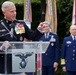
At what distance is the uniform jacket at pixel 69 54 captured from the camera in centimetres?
750

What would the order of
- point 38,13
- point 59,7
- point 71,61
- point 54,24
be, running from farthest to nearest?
point 38,13 < point 59,7 < point 54,24 < point 71,61

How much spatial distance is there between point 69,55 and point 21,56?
3.48 meters

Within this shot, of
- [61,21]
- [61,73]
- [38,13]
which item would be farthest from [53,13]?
[38,13]

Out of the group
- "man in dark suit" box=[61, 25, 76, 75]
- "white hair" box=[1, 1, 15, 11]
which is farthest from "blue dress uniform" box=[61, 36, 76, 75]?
"white hair" box=[1, 1, 15, 11]

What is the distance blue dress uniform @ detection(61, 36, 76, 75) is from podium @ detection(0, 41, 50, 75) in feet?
11.0

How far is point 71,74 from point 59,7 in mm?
6652

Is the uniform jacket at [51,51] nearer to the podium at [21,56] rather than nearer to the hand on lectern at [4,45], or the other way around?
the podium at [21,56]

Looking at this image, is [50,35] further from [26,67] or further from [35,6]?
[35,6]

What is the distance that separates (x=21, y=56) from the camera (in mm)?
4160

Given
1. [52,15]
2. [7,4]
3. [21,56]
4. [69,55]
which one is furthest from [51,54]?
[21,56]

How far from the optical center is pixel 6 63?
165 inches

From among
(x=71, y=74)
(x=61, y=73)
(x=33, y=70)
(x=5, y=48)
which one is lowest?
(x=61, y=73)

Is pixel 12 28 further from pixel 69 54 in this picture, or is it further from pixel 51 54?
pixel 51 54

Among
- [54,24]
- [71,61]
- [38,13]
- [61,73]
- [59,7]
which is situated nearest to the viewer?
[71,61]
